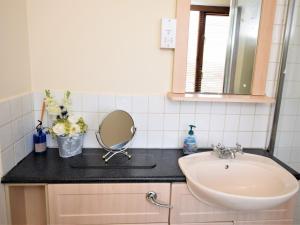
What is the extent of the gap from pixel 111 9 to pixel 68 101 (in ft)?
1.94

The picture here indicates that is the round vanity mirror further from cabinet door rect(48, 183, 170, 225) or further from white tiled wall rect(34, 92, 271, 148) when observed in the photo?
cabinet door rect(48, 183, 170, 225)

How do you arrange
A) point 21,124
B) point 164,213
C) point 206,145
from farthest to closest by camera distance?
point 206,145 < point 21,124 < point 164,213

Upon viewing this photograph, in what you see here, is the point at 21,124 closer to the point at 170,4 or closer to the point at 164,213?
the point at 164,213

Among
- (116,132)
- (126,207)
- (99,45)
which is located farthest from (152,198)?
(99,45)

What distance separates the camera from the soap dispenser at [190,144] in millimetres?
1565

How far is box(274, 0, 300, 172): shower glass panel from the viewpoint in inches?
60.3

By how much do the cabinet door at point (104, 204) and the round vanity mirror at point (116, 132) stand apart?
0.27 metres

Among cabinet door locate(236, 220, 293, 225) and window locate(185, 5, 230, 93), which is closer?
cabinet door locate(236, 220, 293, 225)

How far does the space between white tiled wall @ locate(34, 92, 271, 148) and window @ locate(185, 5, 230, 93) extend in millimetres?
136

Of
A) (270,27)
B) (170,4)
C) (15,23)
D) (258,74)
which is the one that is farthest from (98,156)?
(270,27)

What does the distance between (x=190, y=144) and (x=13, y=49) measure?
1112 millimetres

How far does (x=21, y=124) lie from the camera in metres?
1.39

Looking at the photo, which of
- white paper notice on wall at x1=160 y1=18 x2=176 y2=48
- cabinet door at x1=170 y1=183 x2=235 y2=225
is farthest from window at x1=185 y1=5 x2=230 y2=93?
cabinet door at x1=170 y1=183 x2=235 y2=225

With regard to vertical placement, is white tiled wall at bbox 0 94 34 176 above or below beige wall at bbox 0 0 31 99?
below
